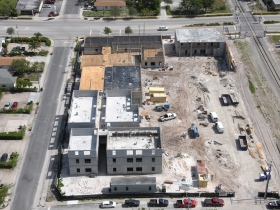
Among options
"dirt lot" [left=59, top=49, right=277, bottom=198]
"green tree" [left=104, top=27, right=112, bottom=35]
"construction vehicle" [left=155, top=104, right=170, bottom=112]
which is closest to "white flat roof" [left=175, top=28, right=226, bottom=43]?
"dirt lot" [left=59, top=49, right=277, bottom=198]

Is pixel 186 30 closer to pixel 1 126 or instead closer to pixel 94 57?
pixel 94 57

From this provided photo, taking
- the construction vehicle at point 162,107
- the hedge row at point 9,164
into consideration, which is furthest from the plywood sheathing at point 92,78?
the hedge row at point 9,164

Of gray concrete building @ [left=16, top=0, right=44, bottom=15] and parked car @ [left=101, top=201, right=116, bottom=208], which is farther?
gray concrete building @ [left=16, top=0, right=44, bottom=15]

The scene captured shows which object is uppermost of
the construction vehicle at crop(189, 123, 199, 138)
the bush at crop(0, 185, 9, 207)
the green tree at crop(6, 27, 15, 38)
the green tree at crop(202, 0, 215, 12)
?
the green tree at crop(202, 0, 215, 12)

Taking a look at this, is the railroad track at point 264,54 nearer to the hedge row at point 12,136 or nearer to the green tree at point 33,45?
the green tree at point 33,45

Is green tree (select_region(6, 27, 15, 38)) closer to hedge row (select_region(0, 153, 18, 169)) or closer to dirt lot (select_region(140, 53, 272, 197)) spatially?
dirt lot (select_region(140, 53, 272, 197))

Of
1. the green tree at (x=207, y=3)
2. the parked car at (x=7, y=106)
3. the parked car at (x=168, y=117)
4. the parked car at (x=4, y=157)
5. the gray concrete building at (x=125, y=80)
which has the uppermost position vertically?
the green tree at (x=207, y=3)
